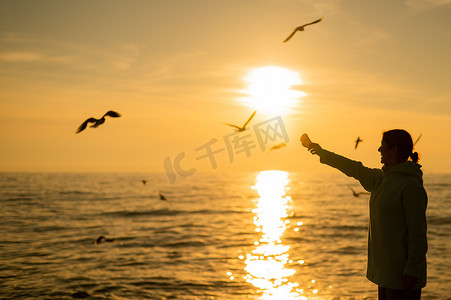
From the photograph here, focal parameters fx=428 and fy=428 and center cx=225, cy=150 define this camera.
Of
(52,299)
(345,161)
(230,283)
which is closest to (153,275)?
(230,283)

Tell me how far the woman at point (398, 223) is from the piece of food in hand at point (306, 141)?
2.55 ft

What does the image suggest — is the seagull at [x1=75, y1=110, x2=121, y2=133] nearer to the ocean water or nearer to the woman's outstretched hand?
the woman's outstretched hand

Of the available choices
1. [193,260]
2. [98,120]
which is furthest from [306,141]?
[193,260]

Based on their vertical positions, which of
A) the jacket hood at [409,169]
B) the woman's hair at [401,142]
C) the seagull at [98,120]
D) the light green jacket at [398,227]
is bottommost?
the light green jacket at [398,227]

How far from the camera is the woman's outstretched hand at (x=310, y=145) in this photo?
14.5ft

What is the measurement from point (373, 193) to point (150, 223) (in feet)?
103

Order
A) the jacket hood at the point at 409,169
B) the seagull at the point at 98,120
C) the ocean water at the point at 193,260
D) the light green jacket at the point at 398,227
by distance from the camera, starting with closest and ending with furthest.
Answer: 1. the light green jacket at the point at 398,227
2. the jacket hood at the point at 409,169
3. the seagull at the point at 98,120
4. the ocean water at the point at 193,260

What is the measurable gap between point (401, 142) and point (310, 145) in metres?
0.97

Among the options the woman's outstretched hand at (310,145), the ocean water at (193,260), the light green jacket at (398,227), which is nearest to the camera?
the light green jacket at (398,227)

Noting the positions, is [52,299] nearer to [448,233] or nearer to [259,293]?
[259,293]

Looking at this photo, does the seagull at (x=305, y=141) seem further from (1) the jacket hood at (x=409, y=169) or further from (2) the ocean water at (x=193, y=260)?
(2) the ocean water at (x=193, y=260)

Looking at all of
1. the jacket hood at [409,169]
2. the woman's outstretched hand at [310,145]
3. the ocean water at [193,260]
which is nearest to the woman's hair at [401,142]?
the jacket hood at [409,169]

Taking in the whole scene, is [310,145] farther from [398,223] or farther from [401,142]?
[398,223]

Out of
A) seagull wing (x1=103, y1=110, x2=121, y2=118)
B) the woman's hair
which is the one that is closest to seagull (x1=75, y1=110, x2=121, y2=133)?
seagull wing (x1=103, y1=110, x2=121, y2=118)
